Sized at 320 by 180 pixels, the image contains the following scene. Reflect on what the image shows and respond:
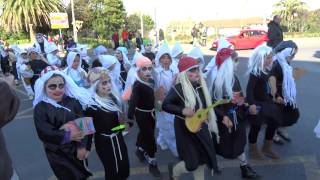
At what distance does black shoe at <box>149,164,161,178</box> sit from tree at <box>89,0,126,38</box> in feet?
159

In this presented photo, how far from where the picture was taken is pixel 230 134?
5238 mm

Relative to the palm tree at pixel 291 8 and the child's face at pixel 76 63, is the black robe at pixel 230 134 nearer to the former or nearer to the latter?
the child's face at pixel 76 63

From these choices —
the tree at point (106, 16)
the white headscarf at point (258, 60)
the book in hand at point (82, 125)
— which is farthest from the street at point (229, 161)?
the tree at point (106, 16)

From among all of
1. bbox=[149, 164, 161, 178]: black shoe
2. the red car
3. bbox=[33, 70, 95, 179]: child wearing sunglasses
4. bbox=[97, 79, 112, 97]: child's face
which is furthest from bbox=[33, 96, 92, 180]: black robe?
the red car

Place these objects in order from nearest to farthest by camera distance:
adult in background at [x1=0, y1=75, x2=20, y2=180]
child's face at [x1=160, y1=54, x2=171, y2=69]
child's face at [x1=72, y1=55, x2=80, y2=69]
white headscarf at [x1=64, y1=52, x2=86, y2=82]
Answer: adult in background at [x1=0, y1=75, x2=20, y2=180] → child's face at [x1=160, y1=54, x2=171, y2=69] → white headscarf at [x1=64, y1=52, x2=86, y2=82] → child's face at [x1=72, y1=55, x2=80, y2=69]

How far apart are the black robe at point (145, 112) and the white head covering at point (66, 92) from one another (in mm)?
1307

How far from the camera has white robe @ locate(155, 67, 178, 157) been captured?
673cm

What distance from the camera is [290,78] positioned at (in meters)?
6.36

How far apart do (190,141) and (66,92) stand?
1.42 m

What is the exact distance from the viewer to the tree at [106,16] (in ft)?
178

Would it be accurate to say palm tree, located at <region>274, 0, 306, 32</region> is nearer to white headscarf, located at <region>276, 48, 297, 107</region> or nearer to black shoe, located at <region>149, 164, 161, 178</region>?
white headscarf, located at <region>276, 48, 297, 107</region>

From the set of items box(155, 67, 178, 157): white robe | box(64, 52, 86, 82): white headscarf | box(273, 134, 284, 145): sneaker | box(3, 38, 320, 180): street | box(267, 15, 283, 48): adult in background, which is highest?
box(267, 15, 283, 48): adult in background

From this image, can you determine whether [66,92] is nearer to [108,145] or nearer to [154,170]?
[108,145]

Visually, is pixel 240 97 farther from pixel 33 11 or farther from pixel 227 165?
pixel 33 11
